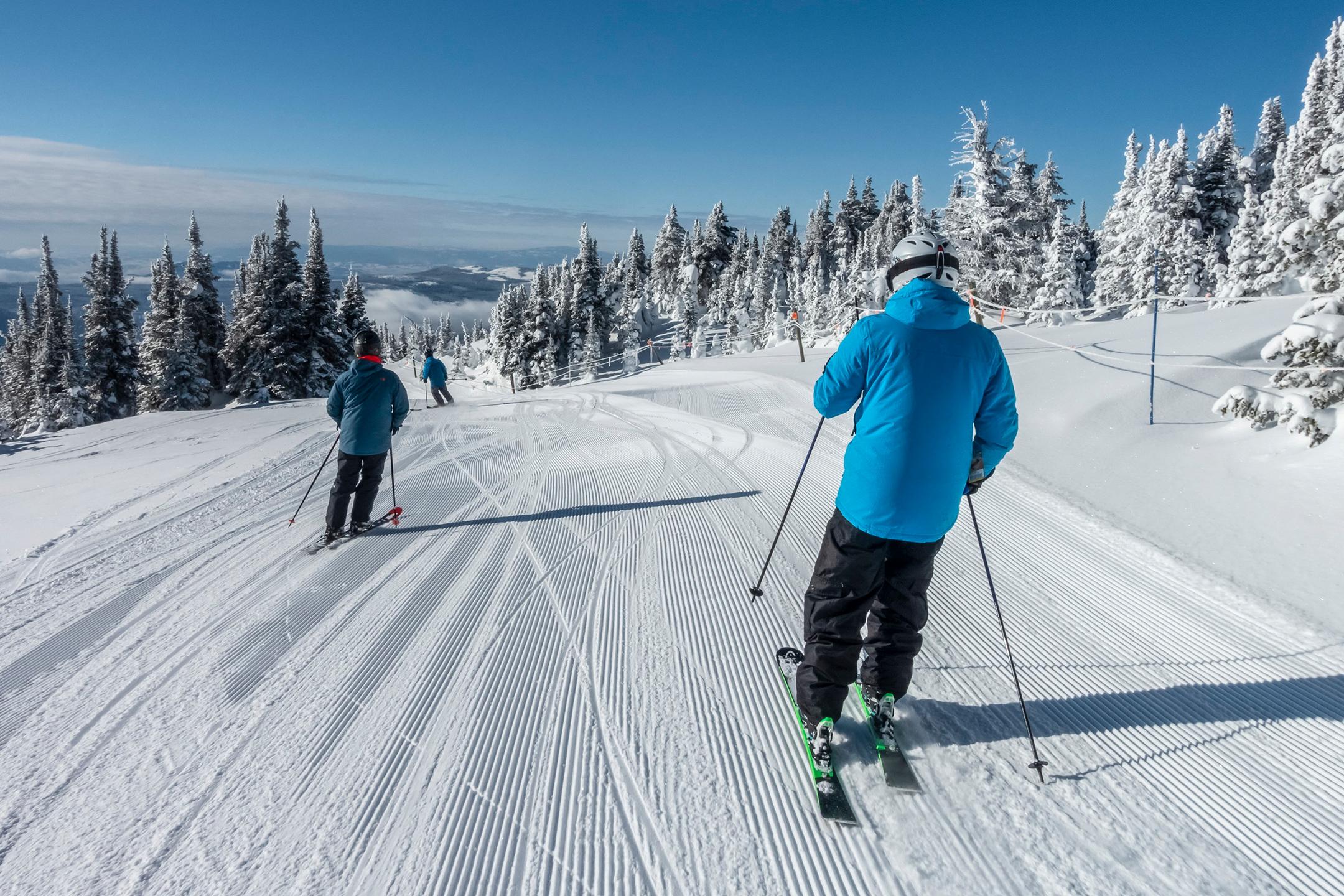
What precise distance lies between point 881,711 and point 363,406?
5.52m

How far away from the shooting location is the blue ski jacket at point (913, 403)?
2.61 meters

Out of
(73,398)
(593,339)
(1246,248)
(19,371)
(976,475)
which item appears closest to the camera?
(976,475)

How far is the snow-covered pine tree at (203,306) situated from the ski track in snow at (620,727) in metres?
47.6

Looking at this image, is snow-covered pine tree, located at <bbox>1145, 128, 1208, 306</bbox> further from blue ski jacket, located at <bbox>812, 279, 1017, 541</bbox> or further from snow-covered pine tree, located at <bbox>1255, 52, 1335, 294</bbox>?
blue ski jacket, located at <bbox>812, 279, 1017, 541</bbox>

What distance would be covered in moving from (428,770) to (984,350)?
2.98 meters

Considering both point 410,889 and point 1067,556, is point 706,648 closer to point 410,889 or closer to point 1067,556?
point 410,889

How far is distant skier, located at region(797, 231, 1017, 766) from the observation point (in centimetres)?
262

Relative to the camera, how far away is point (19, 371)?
57.1 meters

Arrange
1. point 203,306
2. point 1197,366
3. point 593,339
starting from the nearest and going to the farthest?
point 1197,366
point 203,306
point 593,339

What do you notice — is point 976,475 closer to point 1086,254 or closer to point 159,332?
point 159,332

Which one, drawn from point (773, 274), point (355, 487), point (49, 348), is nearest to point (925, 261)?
point (355, 487)

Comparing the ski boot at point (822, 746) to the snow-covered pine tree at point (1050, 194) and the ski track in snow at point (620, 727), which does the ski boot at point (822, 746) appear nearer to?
the ski track in snow at point (620, 727)

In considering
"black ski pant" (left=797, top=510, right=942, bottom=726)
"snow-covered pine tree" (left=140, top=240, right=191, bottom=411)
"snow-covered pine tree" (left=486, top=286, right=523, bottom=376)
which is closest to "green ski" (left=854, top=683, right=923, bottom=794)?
"black ski pant" (left=797, top=510, right=942, bottom=726)

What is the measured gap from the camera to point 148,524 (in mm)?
6852
